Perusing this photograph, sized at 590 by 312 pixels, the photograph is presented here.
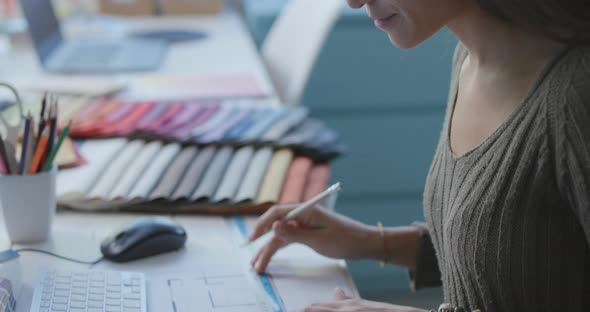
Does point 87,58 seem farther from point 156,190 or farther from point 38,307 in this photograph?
point 38,307

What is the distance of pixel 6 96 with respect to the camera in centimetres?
176

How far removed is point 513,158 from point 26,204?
641 millimetres

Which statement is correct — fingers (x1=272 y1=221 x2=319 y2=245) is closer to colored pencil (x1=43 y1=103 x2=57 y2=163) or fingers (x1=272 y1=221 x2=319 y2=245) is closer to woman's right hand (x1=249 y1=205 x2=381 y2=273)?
woman's right hand (x1=249 y1=205 x2=381 y2=273)

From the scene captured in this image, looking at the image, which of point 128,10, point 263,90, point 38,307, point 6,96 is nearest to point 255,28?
point 128,10

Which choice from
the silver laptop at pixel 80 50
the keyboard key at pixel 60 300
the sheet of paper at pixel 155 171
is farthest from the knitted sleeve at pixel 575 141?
the silver laptop at pixel 80 50

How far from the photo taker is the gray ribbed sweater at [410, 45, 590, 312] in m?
0.78

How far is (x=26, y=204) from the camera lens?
3.60ft

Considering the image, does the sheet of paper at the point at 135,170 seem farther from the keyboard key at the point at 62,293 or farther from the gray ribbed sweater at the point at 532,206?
the gray ribbed sweater at the point at 532,206

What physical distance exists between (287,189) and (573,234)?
55 cm

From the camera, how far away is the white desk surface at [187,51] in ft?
6.72

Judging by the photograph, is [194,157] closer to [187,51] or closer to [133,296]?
[133,296]

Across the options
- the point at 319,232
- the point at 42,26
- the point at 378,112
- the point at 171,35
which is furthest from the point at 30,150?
the point at 378,112

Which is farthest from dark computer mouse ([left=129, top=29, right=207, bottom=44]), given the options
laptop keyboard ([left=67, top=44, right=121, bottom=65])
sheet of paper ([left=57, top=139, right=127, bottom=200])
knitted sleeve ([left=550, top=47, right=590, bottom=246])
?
knitted sleeve ([left=550, top=47, right=590, bottom=246])

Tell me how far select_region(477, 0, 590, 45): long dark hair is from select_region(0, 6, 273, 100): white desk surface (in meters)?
1.08
